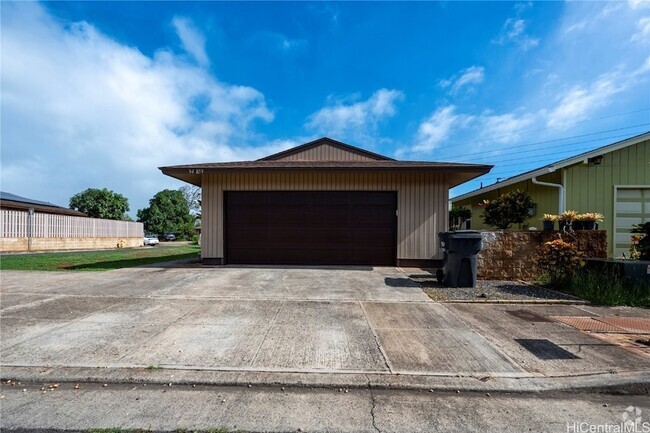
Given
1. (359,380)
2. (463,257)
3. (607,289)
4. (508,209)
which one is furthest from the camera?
(508,209)

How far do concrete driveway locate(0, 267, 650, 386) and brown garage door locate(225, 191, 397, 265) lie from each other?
3.23 m

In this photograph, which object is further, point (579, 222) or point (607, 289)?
point (579, 222)

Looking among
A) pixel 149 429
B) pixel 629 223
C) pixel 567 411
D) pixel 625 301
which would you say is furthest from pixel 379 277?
pixel 629 223

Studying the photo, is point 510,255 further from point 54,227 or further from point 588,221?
point 54,227

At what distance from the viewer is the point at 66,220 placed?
68.5ft

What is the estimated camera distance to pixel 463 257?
7.08 m

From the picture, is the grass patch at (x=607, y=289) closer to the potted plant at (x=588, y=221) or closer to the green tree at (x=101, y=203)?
the potted plant at (x=588, y=221)

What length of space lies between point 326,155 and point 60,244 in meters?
18.5

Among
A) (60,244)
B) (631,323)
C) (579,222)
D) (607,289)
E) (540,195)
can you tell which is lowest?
(60,244)

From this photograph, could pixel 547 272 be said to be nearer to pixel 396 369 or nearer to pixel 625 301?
pixel 625 301

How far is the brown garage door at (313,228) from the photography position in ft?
34.1

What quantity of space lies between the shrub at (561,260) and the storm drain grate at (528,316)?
245 cm

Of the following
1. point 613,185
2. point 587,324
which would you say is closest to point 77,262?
point 587,324

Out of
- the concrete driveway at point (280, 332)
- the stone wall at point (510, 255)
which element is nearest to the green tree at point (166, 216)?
the concrete driveway at point (280, 332)
